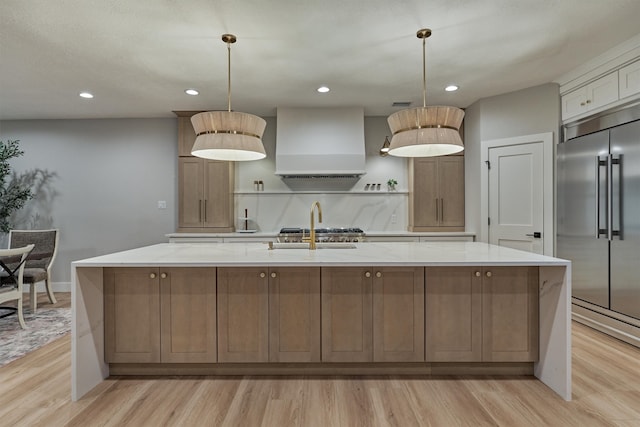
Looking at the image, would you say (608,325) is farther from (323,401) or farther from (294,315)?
(294,315)

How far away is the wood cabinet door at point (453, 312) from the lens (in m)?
2.16

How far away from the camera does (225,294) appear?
7.14 ft

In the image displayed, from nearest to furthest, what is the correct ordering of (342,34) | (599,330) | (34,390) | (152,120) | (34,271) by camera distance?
(34,390)
(342,34)
(599,330)
(34,271)
(152,120)

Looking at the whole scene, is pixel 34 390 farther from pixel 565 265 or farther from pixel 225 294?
pixel 565 265

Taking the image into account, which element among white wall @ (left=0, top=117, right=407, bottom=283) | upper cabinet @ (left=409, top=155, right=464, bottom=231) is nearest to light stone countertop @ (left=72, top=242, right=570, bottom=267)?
upper cabinet @ (left=409, top=155, right=464, bottom=231)

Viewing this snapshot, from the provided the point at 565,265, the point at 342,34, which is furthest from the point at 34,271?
the point at 565,265

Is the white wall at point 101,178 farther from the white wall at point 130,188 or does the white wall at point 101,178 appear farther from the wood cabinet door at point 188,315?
the wood cabinet door at point 188,315

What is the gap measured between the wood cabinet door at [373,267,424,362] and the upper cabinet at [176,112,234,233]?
3004 millimetres

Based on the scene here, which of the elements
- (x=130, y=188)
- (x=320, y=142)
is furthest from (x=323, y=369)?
(x=130, y=188)

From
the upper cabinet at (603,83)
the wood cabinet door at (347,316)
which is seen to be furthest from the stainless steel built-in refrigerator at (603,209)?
the wood cabinet door at (347,316)

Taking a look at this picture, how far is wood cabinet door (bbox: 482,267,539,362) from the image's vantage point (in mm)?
2148

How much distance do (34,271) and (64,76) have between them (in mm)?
2180

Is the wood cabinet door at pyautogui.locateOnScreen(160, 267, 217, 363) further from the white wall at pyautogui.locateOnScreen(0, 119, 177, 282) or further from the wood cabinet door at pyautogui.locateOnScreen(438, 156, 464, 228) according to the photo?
the wood cabinet door at pyautogui.locateOnScreen(438, 156, 464, 228)

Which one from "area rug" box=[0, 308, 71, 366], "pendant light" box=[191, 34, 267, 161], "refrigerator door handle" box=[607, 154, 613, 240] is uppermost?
"pendant light" box=[191, 34, 267, 161]
